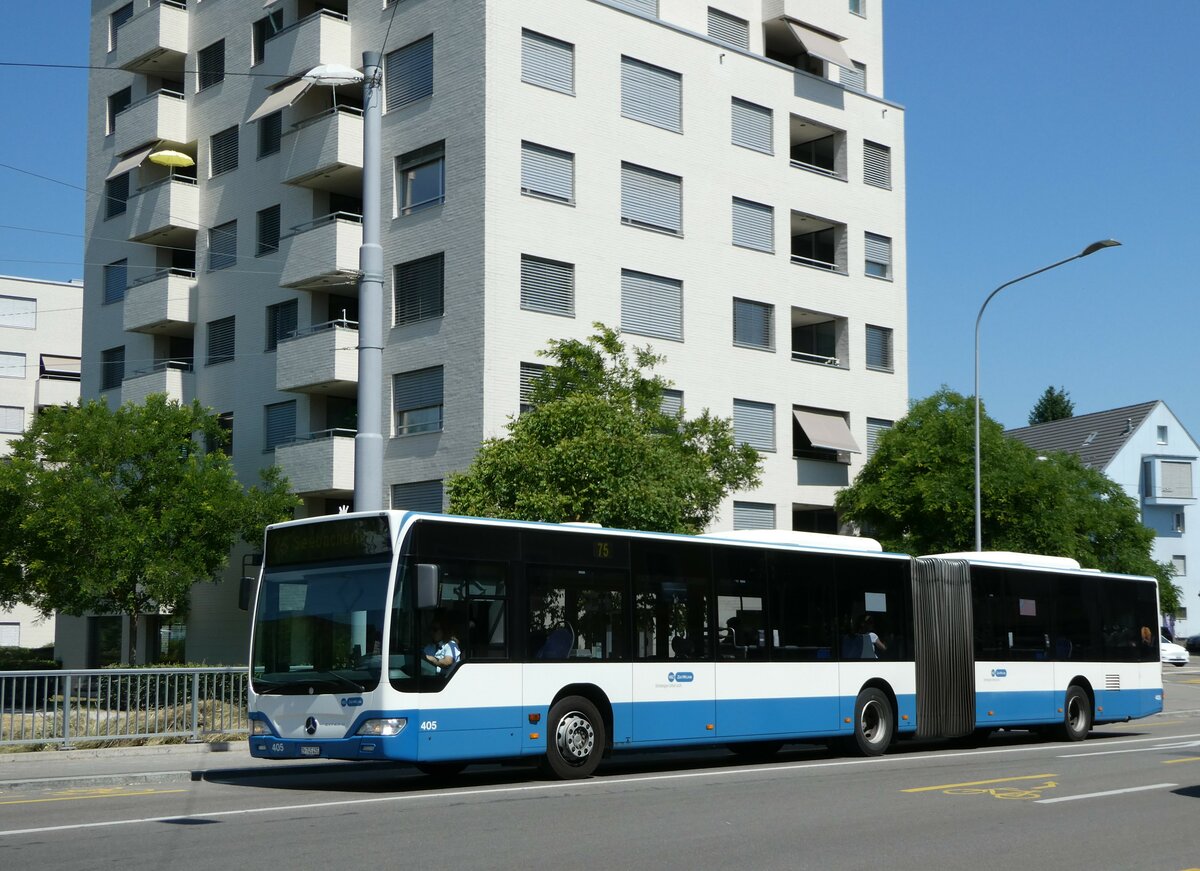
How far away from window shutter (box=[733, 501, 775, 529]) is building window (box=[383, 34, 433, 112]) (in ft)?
44.4

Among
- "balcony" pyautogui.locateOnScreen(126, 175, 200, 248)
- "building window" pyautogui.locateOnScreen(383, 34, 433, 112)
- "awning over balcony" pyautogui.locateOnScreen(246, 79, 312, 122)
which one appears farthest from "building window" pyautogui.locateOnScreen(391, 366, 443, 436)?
"balcony" pyautogui.locateOnScreen(126, 175, 200, 248)

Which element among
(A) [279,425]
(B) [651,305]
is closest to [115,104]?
(A) [279,425]

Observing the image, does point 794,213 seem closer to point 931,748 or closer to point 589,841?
point 931,748

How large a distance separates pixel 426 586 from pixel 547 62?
25020 mm

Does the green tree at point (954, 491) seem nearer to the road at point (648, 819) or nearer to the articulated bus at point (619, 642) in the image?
the articulated bus at point (619, 642)

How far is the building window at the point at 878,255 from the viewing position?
44.7 metres

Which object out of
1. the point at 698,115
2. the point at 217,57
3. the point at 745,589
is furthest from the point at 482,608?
the point at 217,57

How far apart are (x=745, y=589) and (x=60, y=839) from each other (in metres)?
9.83

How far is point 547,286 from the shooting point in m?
36.2

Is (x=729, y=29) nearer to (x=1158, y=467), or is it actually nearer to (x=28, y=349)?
(x=1158, y=467)

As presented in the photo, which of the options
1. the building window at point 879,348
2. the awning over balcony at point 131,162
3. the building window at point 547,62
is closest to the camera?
the building window at point 547,62

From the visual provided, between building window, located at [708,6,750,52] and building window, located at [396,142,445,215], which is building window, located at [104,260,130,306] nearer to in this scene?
building window, located at [396,142,445,215]

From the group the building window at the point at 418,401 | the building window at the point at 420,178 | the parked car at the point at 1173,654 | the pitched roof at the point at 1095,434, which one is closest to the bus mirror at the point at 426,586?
the building window at the point at 418,401

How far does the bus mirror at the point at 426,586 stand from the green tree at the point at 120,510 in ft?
72.6
